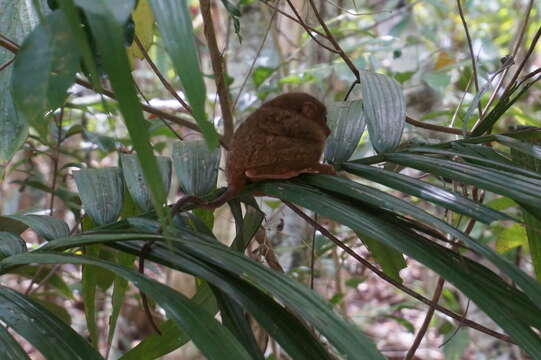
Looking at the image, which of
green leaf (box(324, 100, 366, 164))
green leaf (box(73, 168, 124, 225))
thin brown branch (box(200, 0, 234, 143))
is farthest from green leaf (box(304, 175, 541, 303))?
thin brown branch (box(200, 0, 234, 143))

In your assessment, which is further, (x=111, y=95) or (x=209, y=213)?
(x=111, y=95)

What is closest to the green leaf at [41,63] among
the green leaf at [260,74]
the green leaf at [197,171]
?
the green leaf at [197,171]

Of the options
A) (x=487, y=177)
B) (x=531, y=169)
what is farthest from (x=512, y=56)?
(x=487, y=177)

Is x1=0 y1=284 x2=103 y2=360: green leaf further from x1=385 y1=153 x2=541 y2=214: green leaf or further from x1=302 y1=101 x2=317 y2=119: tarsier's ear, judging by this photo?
x1=302 y1=101 x2=317 y2=119: tarsier's ear

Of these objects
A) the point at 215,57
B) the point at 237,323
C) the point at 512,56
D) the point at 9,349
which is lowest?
the point at 9,349

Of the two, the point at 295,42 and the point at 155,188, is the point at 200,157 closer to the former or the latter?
the point at 155,188

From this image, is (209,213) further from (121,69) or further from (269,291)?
(121,69)

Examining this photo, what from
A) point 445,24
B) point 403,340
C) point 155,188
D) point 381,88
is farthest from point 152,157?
point 445,24
